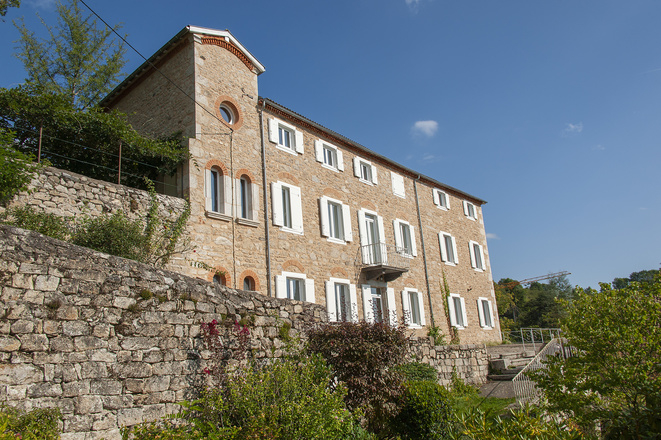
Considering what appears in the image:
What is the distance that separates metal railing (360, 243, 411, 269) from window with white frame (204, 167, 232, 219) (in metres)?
5.57

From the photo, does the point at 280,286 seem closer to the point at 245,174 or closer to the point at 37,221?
the point at 245,174

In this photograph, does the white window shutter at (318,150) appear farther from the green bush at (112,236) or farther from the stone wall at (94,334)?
the stone wall at (94,334)

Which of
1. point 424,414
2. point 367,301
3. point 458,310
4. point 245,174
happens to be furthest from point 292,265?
point 458,310

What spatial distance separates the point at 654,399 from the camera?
5234 mm

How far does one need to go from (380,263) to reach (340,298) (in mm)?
1956

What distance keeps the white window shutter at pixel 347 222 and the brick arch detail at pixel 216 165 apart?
4794 mm

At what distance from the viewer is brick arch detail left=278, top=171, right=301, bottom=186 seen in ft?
45.9

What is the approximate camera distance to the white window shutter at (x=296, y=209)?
13.9m

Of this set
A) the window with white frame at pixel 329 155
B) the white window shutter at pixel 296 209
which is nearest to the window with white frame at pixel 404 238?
the window with white frame at pixel 329 155

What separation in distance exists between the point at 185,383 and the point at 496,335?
18982 millimetres

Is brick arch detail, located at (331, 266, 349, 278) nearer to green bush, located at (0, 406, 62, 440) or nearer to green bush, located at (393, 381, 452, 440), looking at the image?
green bush, located at (393, 381, 452, 440)

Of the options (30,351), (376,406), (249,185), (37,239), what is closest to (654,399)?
(376,406)

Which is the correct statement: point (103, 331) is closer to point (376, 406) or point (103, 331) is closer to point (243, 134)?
point (376, 406)

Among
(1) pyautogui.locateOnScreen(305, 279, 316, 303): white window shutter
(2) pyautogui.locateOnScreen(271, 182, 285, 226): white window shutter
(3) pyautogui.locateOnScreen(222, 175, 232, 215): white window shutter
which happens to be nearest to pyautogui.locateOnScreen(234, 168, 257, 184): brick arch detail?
(3) pyautogui.locateOnScreen(222, 175, 232, 215): white window shutter
